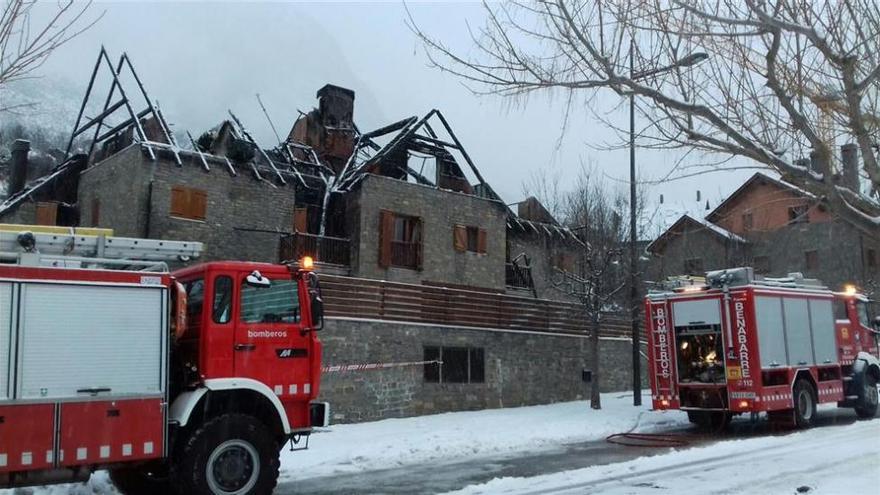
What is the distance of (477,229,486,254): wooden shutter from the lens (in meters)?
27.3

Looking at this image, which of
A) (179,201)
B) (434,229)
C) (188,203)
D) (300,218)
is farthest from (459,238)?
(179,201)

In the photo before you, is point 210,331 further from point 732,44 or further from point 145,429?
point 732,44

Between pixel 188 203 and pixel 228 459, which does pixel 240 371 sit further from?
pixel 188 203

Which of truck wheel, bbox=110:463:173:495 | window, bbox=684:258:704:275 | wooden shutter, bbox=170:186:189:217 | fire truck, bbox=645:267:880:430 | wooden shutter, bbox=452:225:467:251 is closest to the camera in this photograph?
truck wheel, bbox=110:463:173:495

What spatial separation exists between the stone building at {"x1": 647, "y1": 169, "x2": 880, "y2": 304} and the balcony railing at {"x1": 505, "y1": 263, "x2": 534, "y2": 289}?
497 centimetres

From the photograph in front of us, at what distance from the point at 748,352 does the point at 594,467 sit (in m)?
5.39

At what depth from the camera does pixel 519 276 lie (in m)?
30.8

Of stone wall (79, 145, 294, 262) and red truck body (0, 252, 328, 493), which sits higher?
stone wall (79, 145, 294, 262)

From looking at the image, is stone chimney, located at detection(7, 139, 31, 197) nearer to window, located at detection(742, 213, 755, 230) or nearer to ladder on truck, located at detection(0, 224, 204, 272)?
ladder on truck, located at detection(0, 224, 204, 272)

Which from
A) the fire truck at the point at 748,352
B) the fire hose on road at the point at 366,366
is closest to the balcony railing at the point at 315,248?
the fire hose on road at the point at 366,366

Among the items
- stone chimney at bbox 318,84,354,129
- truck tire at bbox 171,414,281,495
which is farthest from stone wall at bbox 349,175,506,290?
truck tire at bbox 171,414,281,495

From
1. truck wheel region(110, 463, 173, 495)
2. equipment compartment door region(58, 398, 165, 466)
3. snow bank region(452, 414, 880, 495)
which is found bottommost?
snow bank region(452, 414, 880, 495)

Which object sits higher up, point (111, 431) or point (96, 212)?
point (96, 212)

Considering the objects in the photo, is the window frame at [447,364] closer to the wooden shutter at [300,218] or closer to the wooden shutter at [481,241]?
the wooden shutter at [300,218]
